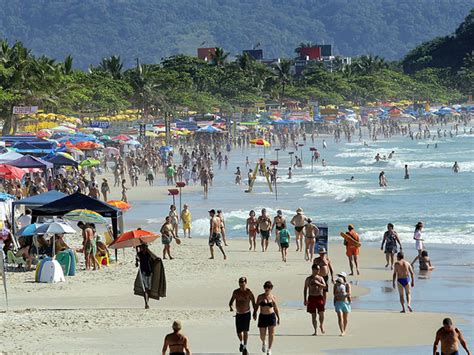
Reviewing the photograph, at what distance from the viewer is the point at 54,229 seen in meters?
20.1

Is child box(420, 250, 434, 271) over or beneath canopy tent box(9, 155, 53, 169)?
beneath

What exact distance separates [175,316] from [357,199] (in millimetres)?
25297

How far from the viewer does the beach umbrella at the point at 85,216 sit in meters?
21.5

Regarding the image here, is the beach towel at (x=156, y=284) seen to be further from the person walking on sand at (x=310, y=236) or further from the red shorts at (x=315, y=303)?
the person walking on sand at (x=310, y=236)

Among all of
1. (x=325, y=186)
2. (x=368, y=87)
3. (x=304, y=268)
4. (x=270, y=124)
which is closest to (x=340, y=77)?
(x=368, y=87)

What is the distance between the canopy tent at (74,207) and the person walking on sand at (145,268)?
17.2 feet

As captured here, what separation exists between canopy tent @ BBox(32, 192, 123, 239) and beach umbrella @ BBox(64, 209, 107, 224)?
0.34 metres

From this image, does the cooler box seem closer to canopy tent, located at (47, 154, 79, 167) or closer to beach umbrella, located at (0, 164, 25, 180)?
beach umbrella, located at (0, 164, 25, 180)

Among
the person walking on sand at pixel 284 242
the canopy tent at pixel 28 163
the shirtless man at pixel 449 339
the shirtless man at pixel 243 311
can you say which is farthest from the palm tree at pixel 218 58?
the shirtless man at pixel 449 339

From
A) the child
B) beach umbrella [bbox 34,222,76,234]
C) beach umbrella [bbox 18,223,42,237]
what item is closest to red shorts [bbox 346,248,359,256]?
the child

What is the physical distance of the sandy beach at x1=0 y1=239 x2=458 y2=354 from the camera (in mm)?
14648

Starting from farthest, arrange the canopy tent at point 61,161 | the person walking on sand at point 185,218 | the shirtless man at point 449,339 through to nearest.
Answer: the canopy tent at point 61,161 < the person walking on sand at point 185,218 < the shirtless man at point 449,339

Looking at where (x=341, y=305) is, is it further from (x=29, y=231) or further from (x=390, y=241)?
(x=29, y=231)

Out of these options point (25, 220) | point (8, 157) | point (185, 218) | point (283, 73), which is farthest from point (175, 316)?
point (283, 73)
